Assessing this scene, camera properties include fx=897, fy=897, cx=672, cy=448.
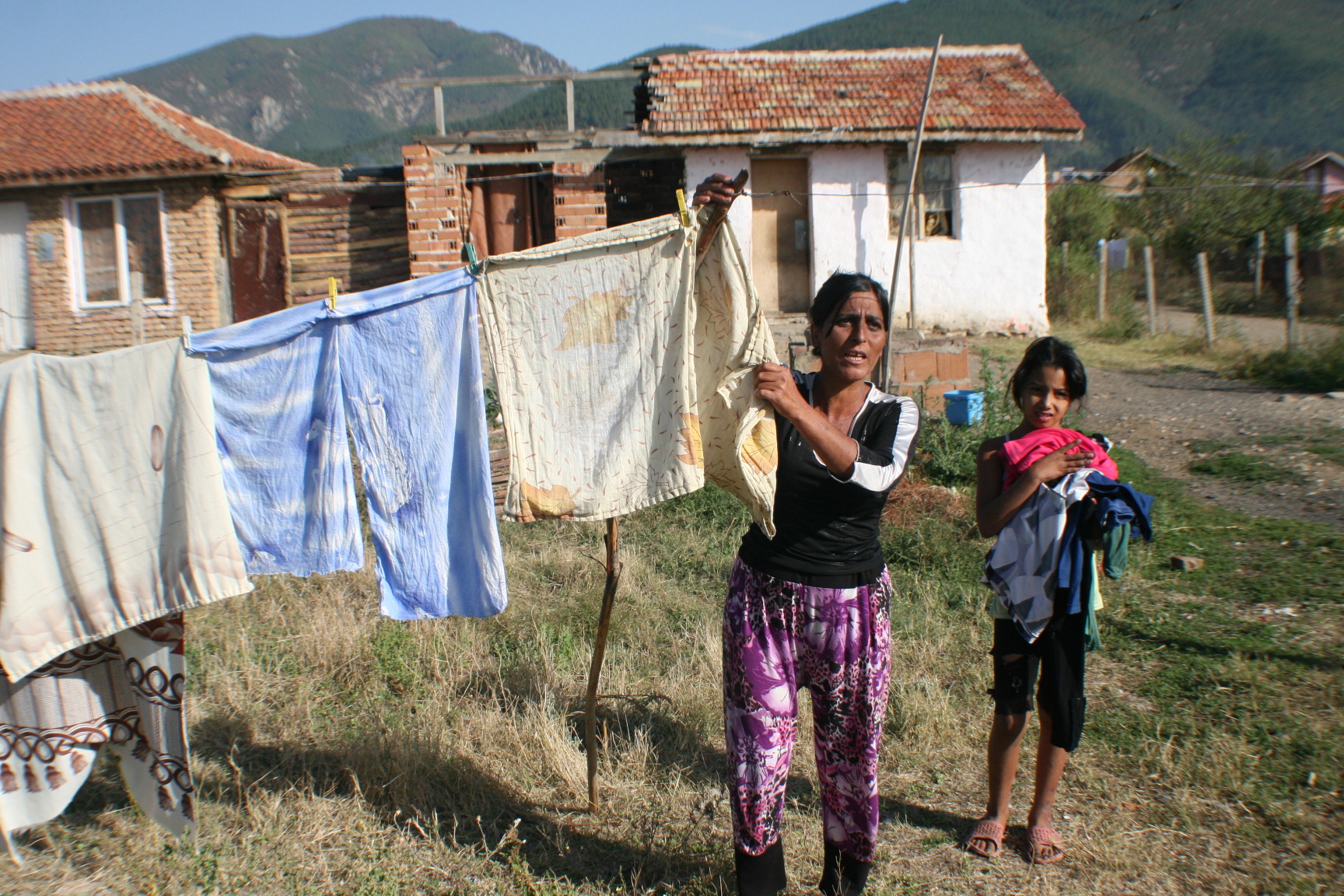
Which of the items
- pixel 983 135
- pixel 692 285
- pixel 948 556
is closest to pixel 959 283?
pixel 983 135

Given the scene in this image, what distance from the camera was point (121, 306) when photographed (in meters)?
13.4

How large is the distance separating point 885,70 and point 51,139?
42.8 ft

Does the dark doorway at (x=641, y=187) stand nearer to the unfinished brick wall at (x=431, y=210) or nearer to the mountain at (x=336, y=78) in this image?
the unfinished brick wall at (x=431, y=210)

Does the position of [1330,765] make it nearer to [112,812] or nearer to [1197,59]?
[112,812]

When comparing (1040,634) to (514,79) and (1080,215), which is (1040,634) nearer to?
(514,79)

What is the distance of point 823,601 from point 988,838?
119 centimetres

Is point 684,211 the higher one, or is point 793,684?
point 684,211

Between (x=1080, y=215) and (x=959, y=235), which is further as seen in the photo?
(x=1080, y=215)

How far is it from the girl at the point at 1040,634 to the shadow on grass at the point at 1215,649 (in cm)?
167

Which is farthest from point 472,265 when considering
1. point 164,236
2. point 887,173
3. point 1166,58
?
point 1166,58

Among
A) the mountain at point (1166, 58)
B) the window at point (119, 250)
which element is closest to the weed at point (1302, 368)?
the window at point (119, 250)

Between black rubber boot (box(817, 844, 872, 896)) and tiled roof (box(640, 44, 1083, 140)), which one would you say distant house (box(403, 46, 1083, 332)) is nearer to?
tiled roof (box(640, 44, 1083, 140))

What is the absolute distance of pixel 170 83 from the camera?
10544 cm

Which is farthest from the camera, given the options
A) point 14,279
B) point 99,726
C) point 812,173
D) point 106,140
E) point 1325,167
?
point 1325,167
